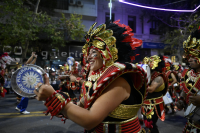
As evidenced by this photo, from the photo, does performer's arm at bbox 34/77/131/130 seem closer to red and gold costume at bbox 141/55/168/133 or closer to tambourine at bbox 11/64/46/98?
tambourine at bbox 11/64/46/98

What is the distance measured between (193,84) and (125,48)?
1907 millimetres

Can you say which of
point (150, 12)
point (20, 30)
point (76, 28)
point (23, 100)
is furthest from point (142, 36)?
point (23, 100)

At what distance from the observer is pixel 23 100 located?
6.14m

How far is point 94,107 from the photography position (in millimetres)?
1218

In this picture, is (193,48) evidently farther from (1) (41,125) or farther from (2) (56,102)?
(1) (41,125)

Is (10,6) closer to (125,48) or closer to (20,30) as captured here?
(20,30)

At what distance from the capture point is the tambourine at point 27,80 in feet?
7.03

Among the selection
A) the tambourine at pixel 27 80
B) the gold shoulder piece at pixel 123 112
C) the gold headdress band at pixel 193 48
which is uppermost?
the gold headdress band at pixel 193 48

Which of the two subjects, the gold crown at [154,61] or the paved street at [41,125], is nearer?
the gold crown at [154,61]

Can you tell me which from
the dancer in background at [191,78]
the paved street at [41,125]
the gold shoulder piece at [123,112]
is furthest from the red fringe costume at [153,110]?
the gold shoulder piece at [123,112]

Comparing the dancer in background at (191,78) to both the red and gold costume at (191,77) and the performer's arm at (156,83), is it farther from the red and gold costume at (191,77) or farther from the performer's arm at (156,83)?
the performer's arm at (156,83)

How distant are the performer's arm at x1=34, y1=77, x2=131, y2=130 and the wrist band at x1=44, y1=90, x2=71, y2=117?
0.03 m

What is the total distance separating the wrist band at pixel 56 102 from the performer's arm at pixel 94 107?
3 centimetres

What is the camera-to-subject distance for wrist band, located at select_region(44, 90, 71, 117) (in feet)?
3.90
